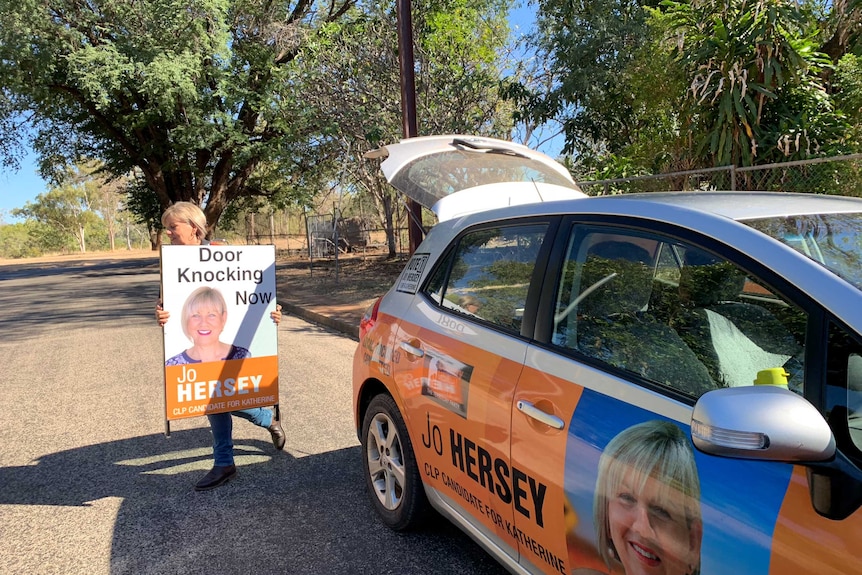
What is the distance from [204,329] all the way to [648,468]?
3.20 metres

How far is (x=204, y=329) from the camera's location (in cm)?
403

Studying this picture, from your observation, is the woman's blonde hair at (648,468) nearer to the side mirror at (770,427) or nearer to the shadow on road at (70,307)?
the side mirror at (770,427)

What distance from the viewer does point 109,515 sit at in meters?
3.57

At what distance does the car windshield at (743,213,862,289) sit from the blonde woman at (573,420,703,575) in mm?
606

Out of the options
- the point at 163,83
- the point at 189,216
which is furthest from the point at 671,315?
the point at 163,83

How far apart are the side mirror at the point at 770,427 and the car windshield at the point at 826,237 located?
446 mm

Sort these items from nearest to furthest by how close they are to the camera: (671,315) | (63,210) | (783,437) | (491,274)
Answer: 1. (783,437)
2. (671,315)
3. (491,274)
4. (63,210)

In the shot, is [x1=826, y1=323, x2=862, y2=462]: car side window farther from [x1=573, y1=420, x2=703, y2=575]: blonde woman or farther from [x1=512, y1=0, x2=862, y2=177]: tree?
[x1=512, y1=0, x2=862, y2=177]: tree

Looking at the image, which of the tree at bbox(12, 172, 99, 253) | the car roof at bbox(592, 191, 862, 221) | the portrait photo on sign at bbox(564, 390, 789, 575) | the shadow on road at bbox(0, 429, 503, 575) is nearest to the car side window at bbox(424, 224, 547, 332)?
the car roof at bbox(592, 191, 862, 221)

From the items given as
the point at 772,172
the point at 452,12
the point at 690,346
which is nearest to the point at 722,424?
the point at 690,346

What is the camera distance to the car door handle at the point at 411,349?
288 centimetres

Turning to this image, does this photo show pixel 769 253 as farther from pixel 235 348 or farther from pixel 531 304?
pixel 235 348

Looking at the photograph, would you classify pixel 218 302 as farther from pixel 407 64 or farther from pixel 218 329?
pixel 407 64

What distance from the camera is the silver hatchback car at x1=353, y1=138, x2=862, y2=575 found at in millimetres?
1354
